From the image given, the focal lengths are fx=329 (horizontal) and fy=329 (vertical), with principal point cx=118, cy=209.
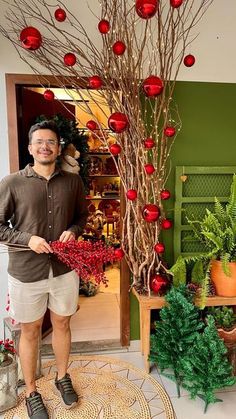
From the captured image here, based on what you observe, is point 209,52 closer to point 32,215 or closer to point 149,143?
point 149,143

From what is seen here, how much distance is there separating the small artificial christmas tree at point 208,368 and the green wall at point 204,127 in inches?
31.1

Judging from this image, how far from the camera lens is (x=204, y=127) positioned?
7.61 ft

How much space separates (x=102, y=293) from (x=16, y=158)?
1.87 meters

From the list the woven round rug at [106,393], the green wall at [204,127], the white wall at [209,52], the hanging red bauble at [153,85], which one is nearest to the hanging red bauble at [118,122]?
the hanging red bauble at [153,85]

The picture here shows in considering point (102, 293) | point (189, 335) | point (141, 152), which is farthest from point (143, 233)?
point (102, 293)

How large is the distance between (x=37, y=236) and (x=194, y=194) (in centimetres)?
122

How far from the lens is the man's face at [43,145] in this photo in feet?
5.39

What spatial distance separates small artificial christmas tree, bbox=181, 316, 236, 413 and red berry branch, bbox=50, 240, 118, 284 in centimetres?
69

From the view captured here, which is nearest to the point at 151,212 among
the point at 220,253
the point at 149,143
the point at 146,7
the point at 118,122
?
the point at 149,143

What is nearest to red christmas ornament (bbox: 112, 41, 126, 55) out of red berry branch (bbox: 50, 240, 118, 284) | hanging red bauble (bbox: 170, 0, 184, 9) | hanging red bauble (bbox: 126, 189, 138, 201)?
hanging red bauble (bbox: 170, 0, 184, 9)

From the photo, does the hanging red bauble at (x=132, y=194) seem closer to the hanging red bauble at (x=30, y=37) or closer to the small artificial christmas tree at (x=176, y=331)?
the small artificial christmas tree at (x=176, y=331)

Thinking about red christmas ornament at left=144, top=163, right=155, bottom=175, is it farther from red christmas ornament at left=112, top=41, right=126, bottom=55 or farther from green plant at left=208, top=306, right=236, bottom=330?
green plant at left=208, top=306, right=236, bottom=330

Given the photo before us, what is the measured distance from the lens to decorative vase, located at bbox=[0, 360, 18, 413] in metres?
1.80

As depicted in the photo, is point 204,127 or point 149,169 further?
point 204,127
